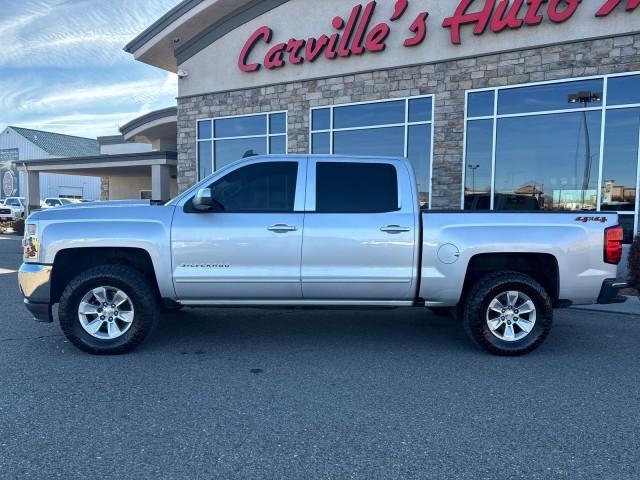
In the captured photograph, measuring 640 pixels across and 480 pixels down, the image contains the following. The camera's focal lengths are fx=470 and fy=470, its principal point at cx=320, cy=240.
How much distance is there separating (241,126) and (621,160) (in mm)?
9703

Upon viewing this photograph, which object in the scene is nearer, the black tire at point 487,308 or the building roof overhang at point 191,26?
the black tire at point 487,308

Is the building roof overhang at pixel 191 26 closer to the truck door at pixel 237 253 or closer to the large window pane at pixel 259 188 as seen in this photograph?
the large window pane at pixel 259 188

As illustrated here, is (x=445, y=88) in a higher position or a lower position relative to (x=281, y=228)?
higher

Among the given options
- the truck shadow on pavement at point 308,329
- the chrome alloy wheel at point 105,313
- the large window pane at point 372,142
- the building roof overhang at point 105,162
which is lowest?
the truck shadow on pavement at point 308,329

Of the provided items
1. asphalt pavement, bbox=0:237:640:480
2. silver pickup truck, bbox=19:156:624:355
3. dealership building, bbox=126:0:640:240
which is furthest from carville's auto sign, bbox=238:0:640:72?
asphalt pavement, bbox=0:237:640:480

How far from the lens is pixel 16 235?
64.7 feet

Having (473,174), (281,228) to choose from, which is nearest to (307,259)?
(281,228)

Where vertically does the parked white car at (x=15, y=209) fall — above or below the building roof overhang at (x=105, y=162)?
below

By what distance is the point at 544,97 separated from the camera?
1014 cm

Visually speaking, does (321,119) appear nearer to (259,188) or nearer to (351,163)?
(351,163)

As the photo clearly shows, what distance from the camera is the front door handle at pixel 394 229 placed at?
4.66 meters

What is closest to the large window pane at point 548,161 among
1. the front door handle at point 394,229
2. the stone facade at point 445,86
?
the stone facade at point 445,86

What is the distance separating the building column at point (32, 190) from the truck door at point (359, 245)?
25.2 meters

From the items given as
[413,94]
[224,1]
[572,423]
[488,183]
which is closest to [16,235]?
[224,1]
